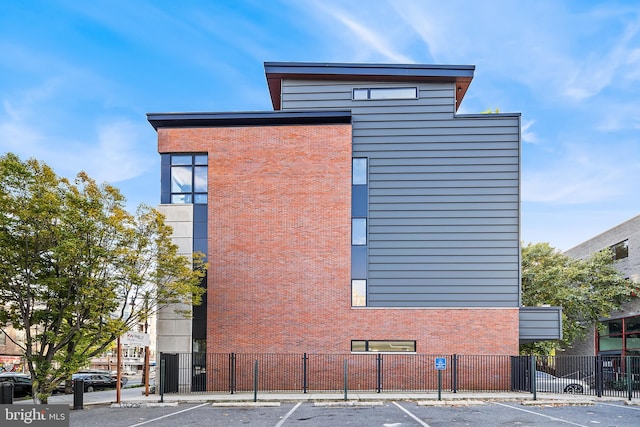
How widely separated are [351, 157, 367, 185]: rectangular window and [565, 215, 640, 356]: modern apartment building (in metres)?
20.2

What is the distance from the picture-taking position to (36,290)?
2078 cm

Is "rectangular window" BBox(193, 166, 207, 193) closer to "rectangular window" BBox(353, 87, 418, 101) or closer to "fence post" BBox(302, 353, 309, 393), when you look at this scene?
"rectangular window" BBox(353, 87, 418, 101)

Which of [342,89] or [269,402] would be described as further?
[342,89]

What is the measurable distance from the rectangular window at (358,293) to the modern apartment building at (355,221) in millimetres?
66

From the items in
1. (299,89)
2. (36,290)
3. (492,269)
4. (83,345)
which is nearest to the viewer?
(36,290)

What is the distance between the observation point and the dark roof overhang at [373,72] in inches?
1063

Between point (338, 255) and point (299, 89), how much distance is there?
8.56 meters

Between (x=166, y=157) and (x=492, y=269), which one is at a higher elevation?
(x=166, y=157)

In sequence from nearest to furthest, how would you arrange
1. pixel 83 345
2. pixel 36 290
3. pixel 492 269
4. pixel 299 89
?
pixel 36 290 → pixel 83 345 → pixel 492 269 → pixel 299 89

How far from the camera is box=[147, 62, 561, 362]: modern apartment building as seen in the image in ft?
84.0

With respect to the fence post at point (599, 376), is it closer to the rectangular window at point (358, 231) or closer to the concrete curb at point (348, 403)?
the concrete curb at point (348, 403)

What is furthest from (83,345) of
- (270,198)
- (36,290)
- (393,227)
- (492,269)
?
(492,269)

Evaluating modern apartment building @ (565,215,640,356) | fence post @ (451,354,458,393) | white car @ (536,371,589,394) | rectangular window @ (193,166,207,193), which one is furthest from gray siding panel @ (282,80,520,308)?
modern apartment building @ (565,215,640,356)

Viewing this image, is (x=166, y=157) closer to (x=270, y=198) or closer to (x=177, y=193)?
(x=177, y=193)
